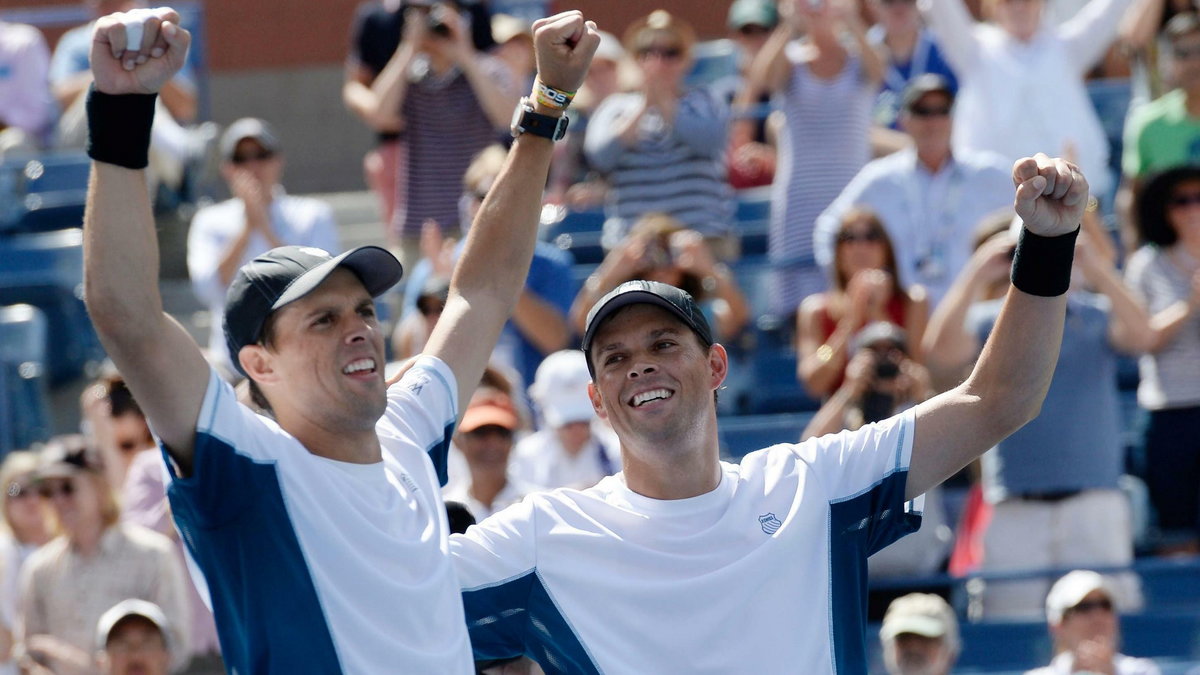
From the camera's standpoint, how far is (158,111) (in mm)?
9312

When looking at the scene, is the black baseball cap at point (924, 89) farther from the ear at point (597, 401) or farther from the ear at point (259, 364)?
the ear at point (259, 364)

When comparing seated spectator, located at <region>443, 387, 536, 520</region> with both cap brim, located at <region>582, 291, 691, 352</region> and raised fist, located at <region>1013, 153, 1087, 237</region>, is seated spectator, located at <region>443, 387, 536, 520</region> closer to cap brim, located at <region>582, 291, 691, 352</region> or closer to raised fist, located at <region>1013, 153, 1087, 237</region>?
cap brim, located at <region>582, 291, 691, 352</region>

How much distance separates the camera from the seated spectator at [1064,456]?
6.54 metres

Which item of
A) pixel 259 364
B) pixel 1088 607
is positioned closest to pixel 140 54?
pixel 259 364

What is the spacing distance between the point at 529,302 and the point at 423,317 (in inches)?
17.9

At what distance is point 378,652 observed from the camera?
2.94 metres

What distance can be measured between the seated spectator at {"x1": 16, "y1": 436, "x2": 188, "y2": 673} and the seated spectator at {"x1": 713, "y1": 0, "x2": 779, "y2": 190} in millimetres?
4092

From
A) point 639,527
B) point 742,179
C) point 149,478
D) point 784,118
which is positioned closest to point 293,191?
point 742,179

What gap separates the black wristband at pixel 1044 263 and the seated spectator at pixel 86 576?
3.88 metres

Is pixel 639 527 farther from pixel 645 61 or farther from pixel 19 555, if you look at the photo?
pixel 645 61

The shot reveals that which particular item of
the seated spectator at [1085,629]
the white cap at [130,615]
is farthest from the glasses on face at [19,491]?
the seated spectator at [1085,629]

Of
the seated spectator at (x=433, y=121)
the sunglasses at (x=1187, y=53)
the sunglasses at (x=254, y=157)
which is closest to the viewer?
the sunglasses at (x=1187, y=53)

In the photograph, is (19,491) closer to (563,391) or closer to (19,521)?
(19,521)

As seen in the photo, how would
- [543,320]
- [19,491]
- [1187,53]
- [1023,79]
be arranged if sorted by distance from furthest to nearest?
[1023,79], [1187,53], [543,320], [19,491]
